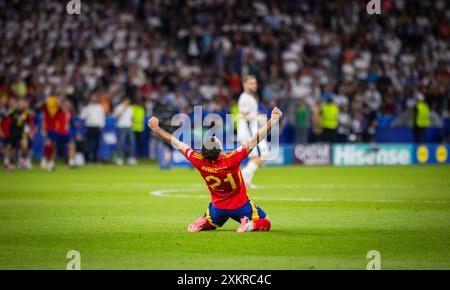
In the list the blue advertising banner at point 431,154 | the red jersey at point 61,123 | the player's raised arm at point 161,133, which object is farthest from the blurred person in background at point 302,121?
the player's raised arm at point 161,133

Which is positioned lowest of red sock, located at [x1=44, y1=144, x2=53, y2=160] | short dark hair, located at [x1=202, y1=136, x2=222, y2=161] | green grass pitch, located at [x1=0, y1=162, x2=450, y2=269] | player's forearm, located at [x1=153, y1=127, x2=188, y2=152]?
green grass pitch, located at [x1=0, y1=162, x2=450, y2=269]

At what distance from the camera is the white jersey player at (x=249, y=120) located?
1991 cm

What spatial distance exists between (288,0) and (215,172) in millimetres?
28515

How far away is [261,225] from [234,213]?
46cm

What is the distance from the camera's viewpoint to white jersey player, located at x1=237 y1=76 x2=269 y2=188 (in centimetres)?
1991

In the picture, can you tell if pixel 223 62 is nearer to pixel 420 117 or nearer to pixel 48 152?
pixel 420 117

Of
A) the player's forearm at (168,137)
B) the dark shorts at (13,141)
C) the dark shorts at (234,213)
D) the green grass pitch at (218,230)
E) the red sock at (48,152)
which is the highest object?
the player's forearm at (168,137)

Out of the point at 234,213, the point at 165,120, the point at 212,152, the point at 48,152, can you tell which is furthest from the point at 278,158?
the point at 212,152

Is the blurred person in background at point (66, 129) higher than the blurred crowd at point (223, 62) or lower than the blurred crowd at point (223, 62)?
lower

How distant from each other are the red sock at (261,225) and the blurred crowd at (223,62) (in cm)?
1870

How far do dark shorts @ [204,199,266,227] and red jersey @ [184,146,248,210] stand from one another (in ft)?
0.21

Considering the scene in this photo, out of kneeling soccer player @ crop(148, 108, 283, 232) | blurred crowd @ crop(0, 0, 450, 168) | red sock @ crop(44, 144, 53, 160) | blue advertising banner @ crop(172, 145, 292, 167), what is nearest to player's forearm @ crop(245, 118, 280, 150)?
kneeling soccer player @ crop(148, 108, 283, 232)

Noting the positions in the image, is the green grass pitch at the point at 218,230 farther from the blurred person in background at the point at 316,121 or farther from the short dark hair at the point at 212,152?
the blurred person in background at the point at 316,121

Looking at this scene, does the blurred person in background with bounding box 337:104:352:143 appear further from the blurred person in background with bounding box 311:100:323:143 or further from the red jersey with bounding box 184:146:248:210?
the red jersey with bounding box 184:146:248:210
